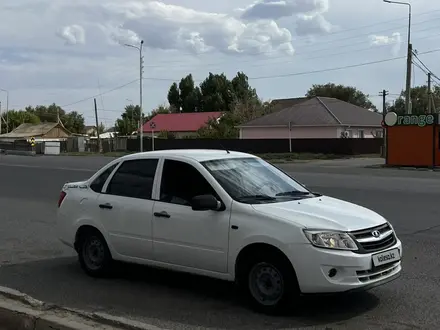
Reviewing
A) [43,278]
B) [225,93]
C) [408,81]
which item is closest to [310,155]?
[408,81]

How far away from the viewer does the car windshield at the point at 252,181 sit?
243 inches

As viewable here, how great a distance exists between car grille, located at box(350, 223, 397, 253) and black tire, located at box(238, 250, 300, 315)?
656 mm

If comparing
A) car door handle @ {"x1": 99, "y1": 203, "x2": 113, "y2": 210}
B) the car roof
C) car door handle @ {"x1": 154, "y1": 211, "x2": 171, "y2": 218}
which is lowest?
car door handle @ {"x1": 154, "y1": 211, "x2": 171, "y2": 218}

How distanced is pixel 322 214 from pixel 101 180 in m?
2.97

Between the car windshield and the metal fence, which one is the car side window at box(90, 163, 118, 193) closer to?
the car windshield

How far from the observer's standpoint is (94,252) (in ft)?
24.2

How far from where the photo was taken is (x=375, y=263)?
5.57m

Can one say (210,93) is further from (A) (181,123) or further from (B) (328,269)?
(B) (328,269)

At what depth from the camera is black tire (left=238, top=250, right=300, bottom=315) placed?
555cm

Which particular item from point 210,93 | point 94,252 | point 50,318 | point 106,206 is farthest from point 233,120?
point 50,318

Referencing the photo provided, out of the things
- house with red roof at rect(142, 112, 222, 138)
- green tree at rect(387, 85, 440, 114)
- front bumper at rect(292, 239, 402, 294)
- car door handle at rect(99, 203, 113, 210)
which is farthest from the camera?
green tree at rect(387, 85, 440, 114)

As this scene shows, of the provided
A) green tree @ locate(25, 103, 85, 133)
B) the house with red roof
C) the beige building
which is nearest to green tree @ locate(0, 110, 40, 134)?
green tree @ locate(25, 103, 85, 133)

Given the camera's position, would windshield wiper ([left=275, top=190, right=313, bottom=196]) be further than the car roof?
No

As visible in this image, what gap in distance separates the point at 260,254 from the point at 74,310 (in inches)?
70.3
